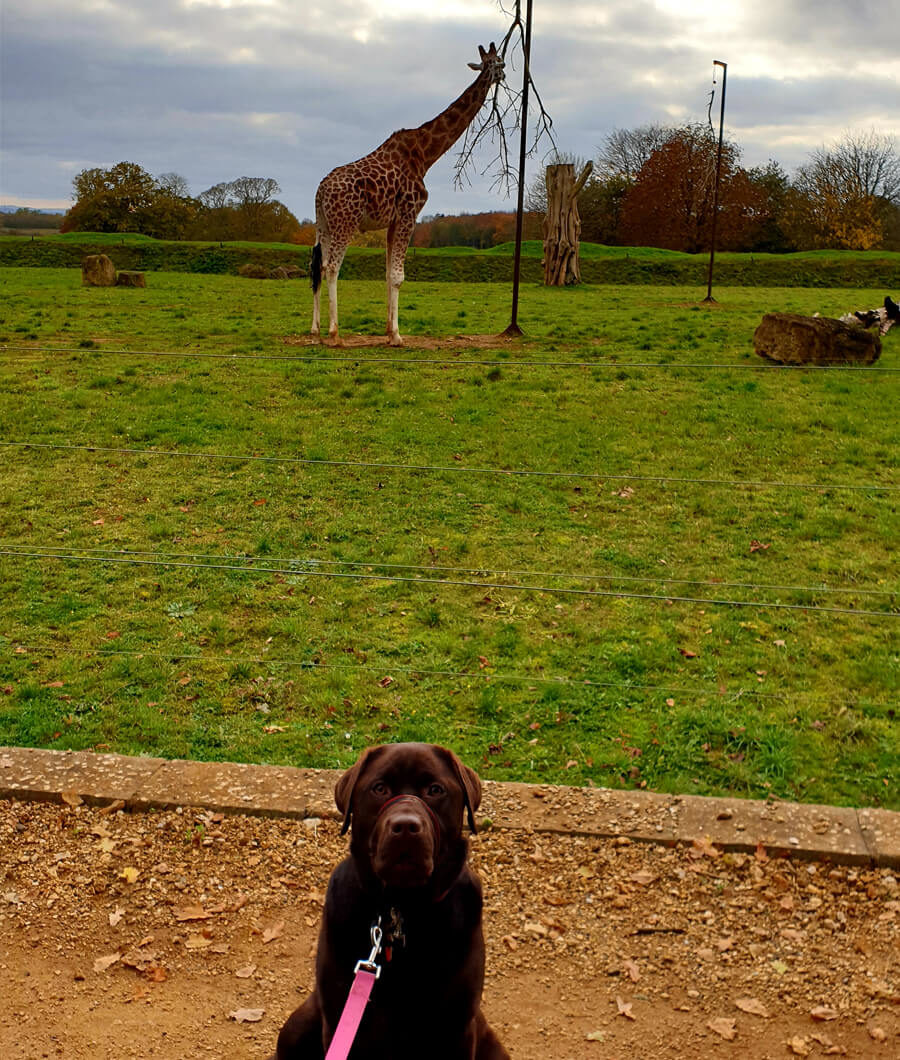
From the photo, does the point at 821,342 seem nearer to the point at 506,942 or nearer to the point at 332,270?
the point at 332,270

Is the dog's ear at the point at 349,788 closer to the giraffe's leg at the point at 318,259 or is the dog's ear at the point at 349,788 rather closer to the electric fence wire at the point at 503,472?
the electric fence wire at the point at 503,472

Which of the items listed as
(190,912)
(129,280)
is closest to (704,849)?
(190,912)

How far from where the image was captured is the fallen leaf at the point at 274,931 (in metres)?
3.98

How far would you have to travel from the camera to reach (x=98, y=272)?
25.5 m

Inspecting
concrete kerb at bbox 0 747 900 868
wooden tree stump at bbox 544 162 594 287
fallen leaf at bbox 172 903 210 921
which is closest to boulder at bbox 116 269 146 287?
wooden tree stump at bbox 544 162 594 287

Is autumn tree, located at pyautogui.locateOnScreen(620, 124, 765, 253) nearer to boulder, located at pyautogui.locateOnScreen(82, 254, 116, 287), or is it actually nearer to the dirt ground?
boulder, located at pyautogui.locateOnScreen(82, 254, 116, 287)

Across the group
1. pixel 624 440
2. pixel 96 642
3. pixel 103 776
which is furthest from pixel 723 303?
pixel 103 776

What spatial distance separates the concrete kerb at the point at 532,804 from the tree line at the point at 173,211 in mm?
40614

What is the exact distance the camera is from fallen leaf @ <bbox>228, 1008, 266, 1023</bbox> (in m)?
3.58

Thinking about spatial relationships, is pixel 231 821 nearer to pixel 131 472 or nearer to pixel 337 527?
pixel 337 527

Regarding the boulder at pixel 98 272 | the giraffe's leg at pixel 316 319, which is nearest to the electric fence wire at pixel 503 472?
the giraffe's leg at pixel 316 319

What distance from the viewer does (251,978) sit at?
3.78 meters

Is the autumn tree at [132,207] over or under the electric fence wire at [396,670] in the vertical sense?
over

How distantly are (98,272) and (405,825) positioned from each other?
84.1ft
